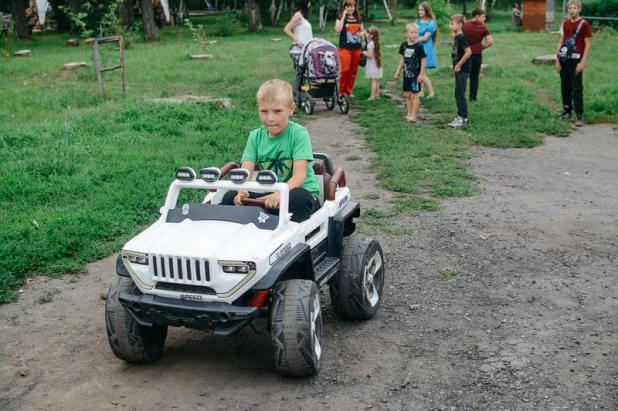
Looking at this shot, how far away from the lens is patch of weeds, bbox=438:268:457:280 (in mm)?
6770

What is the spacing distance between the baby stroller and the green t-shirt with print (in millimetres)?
8470

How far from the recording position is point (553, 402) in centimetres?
461

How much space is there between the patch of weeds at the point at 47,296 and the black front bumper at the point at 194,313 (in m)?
1.88

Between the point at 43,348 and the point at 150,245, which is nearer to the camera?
the point at 150,245

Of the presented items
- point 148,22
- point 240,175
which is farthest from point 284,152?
point 148,22

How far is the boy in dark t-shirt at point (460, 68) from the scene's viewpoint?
13.2m

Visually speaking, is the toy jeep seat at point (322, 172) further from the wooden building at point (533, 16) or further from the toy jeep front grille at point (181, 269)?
the wooden building at point (533, 16)

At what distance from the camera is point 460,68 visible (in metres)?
13.3

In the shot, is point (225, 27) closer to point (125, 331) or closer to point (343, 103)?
point (343, 103)

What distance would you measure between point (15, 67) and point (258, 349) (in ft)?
63.6

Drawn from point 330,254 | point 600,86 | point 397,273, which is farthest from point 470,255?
point 600,86

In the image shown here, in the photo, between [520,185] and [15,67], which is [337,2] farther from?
[520,185]

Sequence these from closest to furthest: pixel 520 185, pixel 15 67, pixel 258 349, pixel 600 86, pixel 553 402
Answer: pixel 553 402 < pixel 258 349 < pixel 520 185 < pixel 600 86 < pixel 15 67

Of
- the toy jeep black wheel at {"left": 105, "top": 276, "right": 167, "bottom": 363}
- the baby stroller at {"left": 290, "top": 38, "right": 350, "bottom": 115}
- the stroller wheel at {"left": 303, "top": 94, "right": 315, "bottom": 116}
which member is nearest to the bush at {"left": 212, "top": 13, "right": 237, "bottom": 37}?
the baby stroller at {"left": 290, "top": 38, "right": 350, "bottom": 115}
